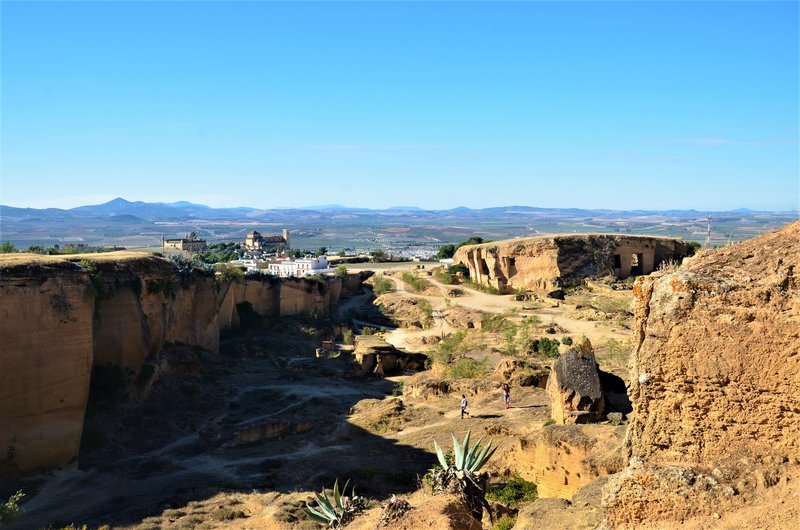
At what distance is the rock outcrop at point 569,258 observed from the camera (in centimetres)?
4112

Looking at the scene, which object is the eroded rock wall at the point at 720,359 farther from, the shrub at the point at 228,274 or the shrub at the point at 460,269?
the shrub at the point at 460,269

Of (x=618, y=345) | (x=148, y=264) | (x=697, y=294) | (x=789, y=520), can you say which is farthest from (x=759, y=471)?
(x=148, y=264)

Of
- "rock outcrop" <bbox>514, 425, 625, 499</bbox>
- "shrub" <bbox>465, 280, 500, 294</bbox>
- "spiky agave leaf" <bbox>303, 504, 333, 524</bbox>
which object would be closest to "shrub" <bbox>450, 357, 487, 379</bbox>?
"rock outcrop" <bbox>514, 425, 625, 499</bbox>

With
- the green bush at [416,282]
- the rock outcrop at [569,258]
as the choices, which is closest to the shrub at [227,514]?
the rock outcrop at [569,258]

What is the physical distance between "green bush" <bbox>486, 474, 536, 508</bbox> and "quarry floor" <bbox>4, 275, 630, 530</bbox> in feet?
2.21

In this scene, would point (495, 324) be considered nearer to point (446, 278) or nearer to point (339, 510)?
point (446, 278)

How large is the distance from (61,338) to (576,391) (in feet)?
43.3

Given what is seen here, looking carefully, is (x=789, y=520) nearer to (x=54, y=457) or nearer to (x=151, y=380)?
(x=54, y=457)

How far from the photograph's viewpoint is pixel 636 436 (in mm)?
7531

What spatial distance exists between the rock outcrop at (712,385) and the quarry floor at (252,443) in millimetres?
8005

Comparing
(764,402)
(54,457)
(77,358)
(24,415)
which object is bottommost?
(54,457)

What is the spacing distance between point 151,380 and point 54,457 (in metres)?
5.85

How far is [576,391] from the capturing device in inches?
607

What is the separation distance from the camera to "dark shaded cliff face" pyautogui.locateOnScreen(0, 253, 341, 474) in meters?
17.1
